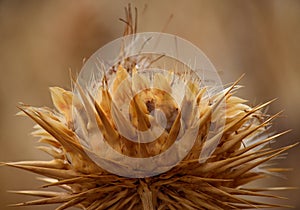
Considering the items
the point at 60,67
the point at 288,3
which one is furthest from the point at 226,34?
the point at 60,67

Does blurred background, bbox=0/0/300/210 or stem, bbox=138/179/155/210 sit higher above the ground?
blurred background, bbox=0/0/300/210

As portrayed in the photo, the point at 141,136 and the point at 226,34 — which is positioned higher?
the point at 226,34

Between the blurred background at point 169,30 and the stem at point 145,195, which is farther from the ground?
the blurred background at point 169,30

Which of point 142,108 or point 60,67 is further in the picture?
point 60,67

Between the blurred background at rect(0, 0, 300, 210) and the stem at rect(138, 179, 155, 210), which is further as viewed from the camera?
the blurred background at rect(0, 0, 300, 210)

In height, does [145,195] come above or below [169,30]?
below

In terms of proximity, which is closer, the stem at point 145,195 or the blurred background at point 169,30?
the stem at point 145,195

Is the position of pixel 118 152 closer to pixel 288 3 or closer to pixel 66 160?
pixel 66 160

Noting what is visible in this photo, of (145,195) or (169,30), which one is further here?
(169,30)
